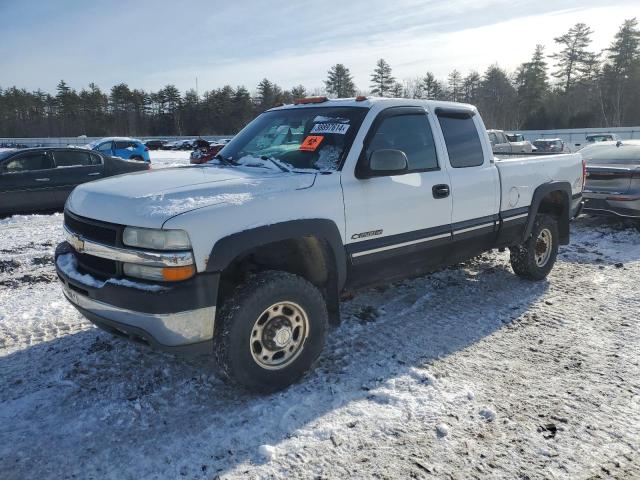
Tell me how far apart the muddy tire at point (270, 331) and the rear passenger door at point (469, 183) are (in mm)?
1775

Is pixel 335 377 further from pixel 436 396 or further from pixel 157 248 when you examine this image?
pixel 157 248

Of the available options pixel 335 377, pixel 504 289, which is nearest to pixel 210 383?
pixel 335 377

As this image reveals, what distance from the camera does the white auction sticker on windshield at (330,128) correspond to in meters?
3.99

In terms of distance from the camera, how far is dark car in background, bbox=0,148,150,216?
978cm

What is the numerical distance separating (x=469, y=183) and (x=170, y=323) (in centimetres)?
304

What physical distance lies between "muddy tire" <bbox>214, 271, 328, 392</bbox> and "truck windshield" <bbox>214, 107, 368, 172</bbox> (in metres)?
0.99

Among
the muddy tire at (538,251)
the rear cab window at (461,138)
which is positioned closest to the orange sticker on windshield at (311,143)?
the rear cab window at (461,138)

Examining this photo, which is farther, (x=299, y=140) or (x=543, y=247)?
(x=543, y=247)

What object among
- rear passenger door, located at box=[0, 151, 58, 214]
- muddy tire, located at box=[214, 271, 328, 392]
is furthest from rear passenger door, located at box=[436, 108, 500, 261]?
rear passenger door, located at box=[0, 151, 58, 214]

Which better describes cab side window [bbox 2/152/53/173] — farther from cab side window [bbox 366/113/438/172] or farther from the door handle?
the door handle

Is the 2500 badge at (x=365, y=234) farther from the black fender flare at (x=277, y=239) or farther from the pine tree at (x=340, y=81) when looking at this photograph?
the pine tree at (x=340, y=81)

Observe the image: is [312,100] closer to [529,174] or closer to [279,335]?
[279,335]

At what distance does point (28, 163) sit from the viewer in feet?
33.1

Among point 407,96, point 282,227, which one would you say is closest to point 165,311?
point 282,227
